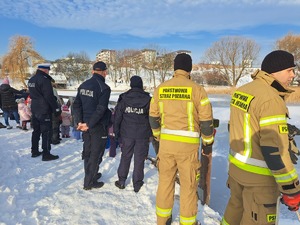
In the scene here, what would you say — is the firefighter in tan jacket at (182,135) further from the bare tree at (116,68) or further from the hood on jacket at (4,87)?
the bare tree at (116,68)

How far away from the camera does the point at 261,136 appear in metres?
1.97

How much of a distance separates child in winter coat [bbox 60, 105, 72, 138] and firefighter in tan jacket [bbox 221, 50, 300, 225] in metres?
5.72

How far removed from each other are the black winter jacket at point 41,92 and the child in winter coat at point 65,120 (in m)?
2.05

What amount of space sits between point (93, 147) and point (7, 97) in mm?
6041

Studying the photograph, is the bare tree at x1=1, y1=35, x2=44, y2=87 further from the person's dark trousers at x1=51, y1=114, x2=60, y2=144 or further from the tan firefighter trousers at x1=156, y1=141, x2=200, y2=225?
the tan firefighter trousers at x1=156, y1=141, x2=200, y2=225

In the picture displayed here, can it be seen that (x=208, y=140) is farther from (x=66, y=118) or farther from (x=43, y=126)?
(x=66, y=118)

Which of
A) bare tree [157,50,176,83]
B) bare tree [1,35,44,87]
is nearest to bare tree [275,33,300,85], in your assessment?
bare tree [157,50,176,83]

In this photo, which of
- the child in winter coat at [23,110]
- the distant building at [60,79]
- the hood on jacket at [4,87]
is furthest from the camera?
the distant building at [60,79]

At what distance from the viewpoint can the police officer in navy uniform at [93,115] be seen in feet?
12.5

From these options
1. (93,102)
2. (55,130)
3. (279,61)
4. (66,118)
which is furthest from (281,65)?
(66,118)

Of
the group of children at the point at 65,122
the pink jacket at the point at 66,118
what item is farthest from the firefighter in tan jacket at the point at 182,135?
the pink jacket at the point at 66,118

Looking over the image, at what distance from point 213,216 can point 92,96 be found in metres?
2.33

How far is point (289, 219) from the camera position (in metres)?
3.89

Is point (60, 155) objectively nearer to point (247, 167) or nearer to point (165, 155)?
point (165, 155)
